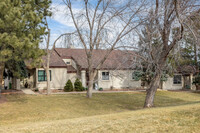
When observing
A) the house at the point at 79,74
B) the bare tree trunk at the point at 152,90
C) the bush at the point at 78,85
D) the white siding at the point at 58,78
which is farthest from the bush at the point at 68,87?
the bare tree trunk at the point at 152,90

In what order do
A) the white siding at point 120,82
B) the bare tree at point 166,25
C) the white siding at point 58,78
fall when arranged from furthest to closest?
the white siding at point 120,82
the white siding at point 58,78
the bare tree at point 166,25

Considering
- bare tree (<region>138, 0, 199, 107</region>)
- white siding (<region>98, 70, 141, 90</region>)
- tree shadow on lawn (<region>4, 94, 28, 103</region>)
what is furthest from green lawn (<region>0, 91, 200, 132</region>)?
white siding (<region>98, 70, 141, 90</region>)

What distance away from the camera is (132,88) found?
28.5 meters

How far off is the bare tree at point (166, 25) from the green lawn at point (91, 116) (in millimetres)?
3300

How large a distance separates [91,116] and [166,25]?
20.4 feet

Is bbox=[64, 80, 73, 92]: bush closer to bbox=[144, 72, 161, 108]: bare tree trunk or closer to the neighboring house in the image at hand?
the neighboring house

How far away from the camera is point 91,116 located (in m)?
11.3

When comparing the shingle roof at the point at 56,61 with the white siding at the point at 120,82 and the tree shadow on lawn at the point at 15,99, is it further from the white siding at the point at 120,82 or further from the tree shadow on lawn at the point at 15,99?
the tree shadow on lawn at the point at 15,99

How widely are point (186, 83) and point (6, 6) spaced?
87.3ft

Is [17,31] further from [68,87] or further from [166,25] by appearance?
[68,87]

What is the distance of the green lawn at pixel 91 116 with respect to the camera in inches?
279

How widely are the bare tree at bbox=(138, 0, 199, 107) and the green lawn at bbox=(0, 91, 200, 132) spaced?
3.30 m

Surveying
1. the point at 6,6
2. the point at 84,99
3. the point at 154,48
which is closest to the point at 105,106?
the point at 84,99

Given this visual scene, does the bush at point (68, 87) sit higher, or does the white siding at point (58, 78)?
the white siding at point (58, 78)
